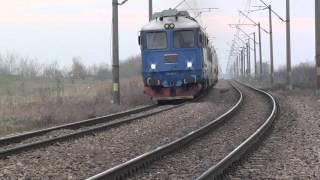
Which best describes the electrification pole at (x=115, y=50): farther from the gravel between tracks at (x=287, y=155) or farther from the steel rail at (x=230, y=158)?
the steel rail at (x=230, y=158)

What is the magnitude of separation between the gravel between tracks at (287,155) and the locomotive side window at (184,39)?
10.2m

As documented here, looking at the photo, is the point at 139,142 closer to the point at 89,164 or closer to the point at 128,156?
the point at 128,156

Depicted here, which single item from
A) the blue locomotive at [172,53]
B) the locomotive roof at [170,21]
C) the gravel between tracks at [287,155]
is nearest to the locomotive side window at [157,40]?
the blue locomotive at [172,53]

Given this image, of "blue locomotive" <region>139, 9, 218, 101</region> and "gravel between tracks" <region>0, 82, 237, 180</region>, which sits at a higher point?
"blue locomotive" <region>139, 9, 218, 101</region>

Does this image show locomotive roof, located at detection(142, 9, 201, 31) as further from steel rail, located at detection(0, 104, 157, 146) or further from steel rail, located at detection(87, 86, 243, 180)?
steel rail, located at detection(87, 86, 243, 180)

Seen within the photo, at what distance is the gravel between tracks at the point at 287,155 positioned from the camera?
9.62 m

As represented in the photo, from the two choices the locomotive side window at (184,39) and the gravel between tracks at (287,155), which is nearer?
the gravel between tracks at (287,155)

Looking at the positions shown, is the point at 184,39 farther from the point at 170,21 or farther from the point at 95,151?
the point at 95,151

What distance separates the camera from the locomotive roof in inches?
1105

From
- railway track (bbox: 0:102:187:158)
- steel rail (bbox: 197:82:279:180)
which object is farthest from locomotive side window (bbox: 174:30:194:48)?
steel rail (bbox: 197:82:279:180)

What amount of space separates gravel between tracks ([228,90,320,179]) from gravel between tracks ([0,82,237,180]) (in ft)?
7.63

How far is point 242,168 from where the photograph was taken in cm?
1025

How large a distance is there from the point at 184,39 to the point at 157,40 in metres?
1.25

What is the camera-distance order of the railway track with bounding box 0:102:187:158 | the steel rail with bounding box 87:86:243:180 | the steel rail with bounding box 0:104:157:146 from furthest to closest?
the steel rail with bounding box 0:104:157:146
the railway track with bounding box 0:102:187:158
the steel rail with bounding box 87:86:243:180
